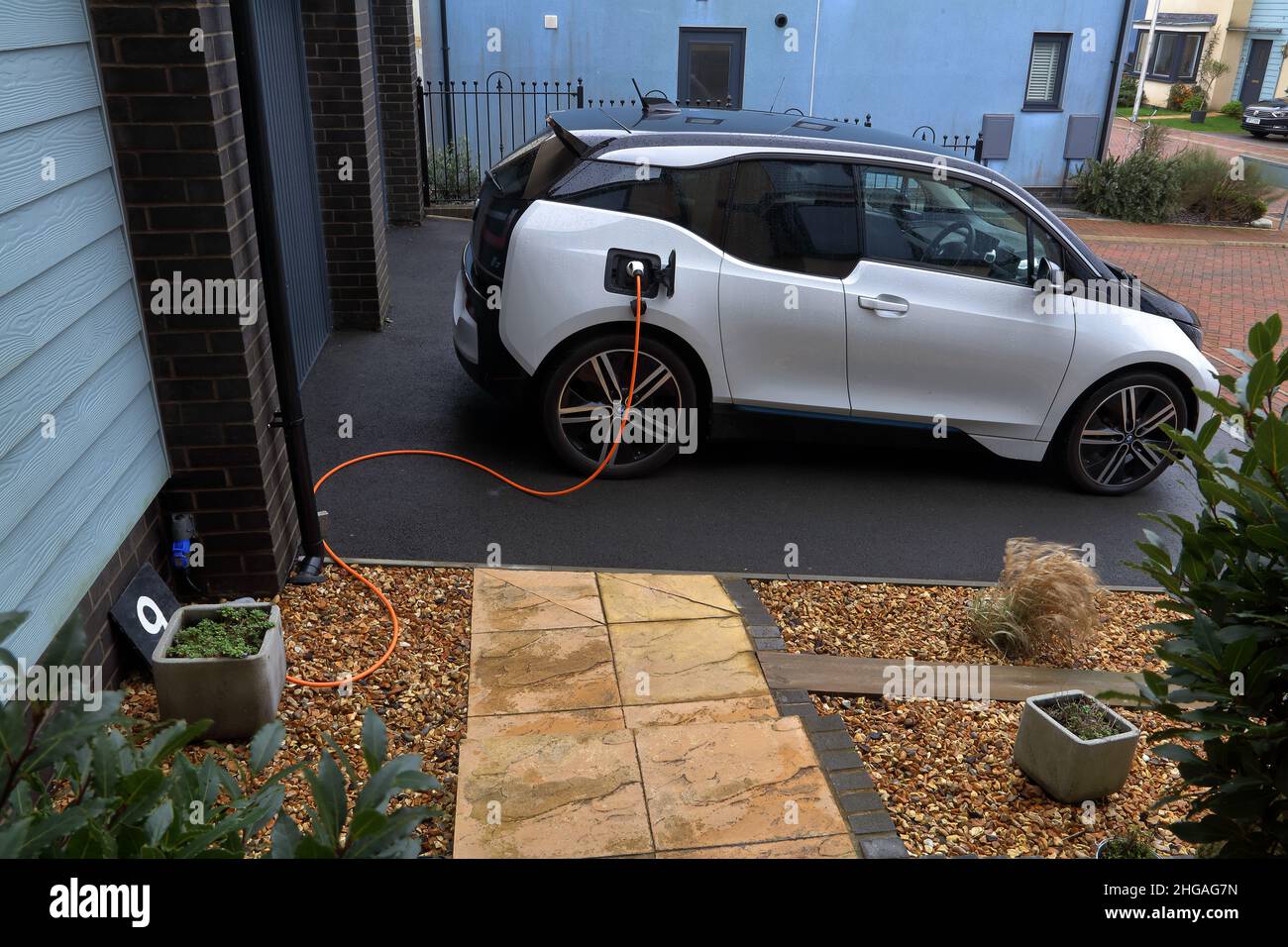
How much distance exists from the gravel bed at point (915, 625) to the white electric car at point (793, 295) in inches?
53.9

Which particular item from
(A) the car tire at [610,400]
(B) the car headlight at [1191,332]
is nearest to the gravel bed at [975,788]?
(A) the car tire at [610,400]

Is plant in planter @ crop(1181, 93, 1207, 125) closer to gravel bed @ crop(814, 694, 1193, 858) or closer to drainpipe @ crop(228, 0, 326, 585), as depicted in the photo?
gravel bed @ crop(814, 694, 1193, 858)

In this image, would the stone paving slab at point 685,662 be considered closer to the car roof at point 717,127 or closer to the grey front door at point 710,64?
→ the car roof at point 717,127

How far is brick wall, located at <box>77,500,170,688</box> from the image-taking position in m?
3.79

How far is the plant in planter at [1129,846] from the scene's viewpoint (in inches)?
134

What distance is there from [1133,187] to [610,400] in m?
14.2

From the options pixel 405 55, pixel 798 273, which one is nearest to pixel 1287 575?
pixel 798 273

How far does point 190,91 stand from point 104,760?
329 centimetres

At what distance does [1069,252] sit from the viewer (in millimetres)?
6270

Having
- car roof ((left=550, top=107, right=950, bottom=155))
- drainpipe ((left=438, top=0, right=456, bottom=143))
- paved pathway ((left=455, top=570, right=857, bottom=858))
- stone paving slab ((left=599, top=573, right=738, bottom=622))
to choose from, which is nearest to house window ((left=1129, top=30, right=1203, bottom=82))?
drainpipe ((left=438, top=0, right=456, bottom=143))

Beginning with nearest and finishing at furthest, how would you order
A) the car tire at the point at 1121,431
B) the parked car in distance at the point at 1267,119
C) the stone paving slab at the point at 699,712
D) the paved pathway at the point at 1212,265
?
the stone paving slab at the point at 699,712 → the car tire at the point at 1121,431 → the paved pathway at the point at 1212,265 → the parked car in distance at the point at 1267,119

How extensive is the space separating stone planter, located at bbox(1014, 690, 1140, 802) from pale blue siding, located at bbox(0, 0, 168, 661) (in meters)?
3.54
